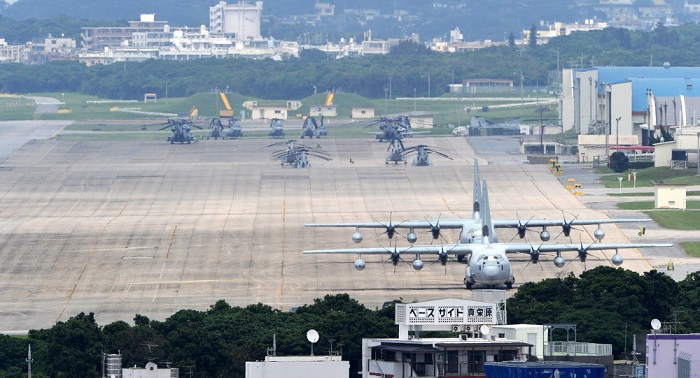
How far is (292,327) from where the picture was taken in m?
106

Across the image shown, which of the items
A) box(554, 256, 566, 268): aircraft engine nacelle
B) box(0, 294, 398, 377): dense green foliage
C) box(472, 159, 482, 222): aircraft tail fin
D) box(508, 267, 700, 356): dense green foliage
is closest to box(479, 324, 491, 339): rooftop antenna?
box(0, 294, 398, 377): dense green foliage

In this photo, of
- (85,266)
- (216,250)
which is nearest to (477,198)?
(216,250)

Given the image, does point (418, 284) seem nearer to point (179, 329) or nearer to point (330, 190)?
point (179, 329)

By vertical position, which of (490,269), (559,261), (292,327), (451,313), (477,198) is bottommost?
(292,327)

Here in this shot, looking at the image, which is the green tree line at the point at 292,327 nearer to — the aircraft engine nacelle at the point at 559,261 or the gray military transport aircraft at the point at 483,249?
the gray military transport aircraft at the point at 483,249

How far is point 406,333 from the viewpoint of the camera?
7488 cm

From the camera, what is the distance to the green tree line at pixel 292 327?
308 feet

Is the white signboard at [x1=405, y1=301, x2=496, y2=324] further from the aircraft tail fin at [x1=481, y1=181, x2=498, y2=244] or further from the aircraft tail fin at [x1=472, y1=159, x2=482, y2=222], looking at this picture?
the aircraft tail fin at [x1=472, y1=159, x2=482, y2=222]

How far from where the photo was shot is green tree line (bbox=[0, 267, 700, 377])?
9394 cm

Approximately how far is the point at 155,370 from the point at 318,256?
7642cm

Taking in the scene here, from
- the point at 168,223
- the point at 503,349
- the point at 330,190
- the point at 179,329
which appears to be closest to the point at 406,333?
the point at 503,349

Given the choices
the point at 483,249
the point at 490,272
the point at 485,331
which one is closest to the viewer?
the point at 485,331

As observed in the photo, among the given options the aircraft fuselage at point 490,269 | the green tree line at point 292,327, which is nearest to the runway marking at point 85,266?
the green tree line at point 292,327

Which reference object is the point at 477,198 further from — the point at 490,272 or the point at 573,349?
the point at 573,349
